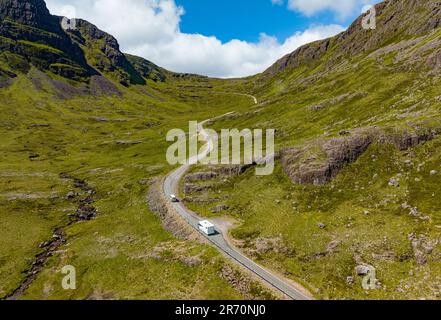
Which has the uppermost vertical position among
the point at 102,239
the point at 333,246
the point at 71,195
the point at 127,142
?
the point at 127,142

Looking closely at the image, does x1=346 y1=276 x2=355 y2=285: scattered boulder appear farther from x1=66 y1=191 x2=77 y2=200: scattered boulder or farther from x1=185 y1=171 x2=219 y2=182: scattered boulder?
x1=66 y1=191 x2=77 y2=200: scattered boulder

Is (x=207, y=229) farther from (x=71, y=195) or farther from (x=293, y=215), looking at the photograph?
(x=71, y=195)

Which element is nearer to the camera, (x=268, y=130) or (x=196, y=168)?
(x=196, y=168)

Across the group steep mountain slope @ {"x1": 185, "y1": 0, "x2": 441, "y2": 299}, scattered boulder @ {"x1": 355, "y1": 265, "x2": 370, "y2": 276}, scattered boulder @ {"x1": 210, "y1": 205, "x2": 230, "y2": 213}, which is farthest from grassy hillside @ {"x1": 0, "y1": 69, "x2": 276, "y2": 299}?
scattered boulder @ {"x1": 355, "y1": 265, "x2": 370, "y2": 276}

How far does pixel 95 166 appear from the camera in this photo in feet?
462

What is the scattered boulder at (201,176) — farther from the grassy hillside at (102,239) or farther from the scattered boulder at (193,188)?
the grassy hillside at (102,239)

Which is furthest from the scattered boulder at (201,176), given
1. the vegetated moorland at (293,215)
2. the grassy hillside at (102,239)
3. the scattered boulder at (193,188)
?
the grassy hillside at (102,239)

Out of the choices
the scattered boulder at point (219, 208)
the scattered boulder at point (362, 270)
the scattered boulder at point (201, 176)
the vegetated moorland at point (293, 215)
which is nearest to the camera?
the scattered boulder at point (362, 270)

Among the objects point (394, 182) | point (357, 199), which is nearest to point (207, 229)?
point (357, 199)

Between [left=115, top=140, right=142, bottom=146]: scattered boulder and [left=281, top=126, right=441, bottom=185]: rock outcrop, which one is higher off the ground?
[left=115, top=140, right=142, bottom=146]: scattered boulder

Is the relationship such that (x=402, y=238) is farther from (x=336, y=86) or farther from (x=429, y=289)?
(x=336, y=86)

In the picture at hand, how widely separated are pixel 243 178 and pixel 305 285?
138 ft

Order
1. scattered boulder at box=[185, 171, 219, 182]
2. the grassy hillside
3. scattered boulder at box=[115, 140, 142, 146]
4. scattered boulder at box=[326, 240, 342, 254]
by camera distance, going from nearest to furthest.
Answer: scattered boulder at box=[326, 240, 342, 254], the grassy hillside, scattered boulder at box=[185, 171, 219, 182], scattered boulder at box=[115, 140, 142, 146]
